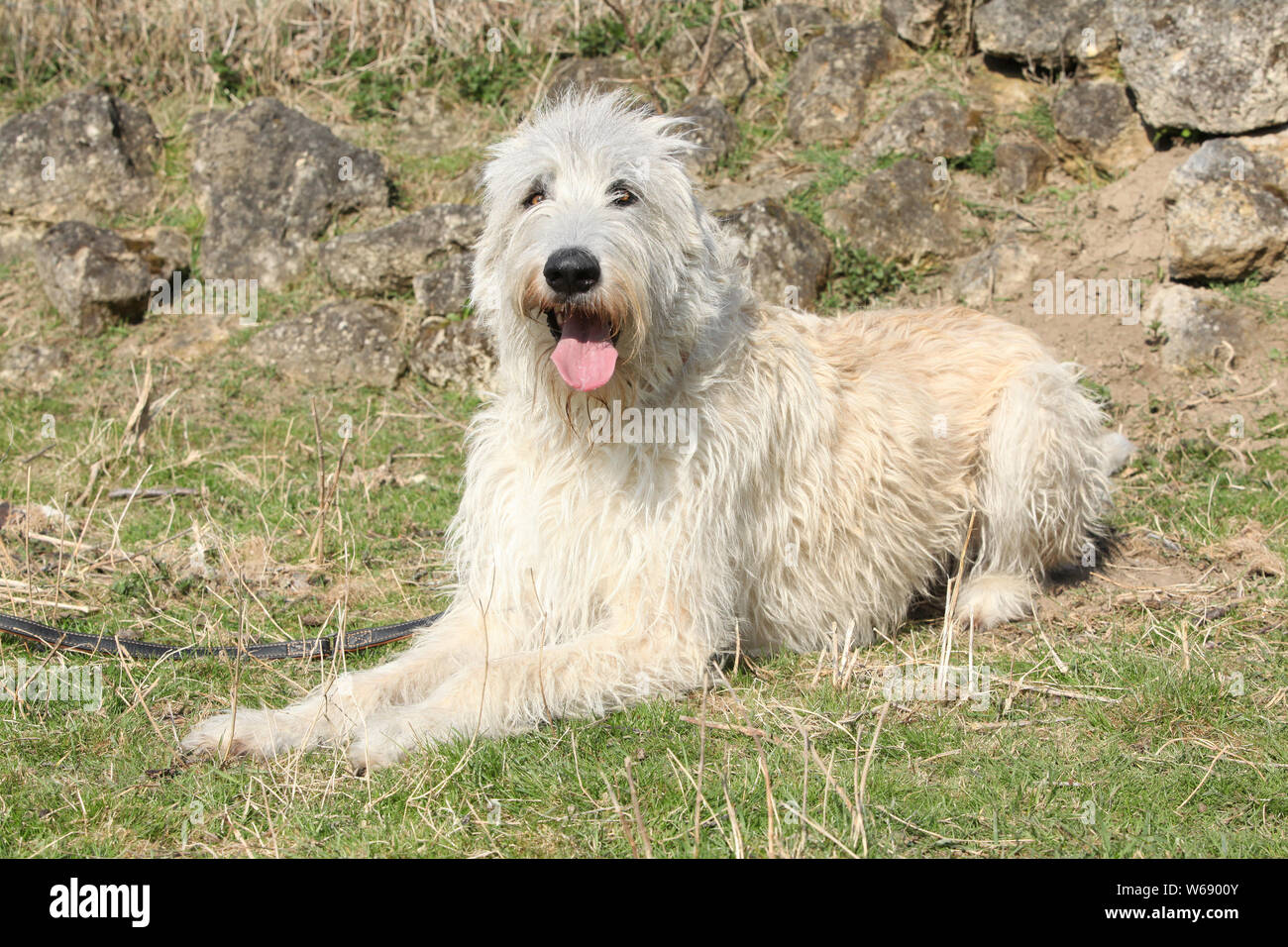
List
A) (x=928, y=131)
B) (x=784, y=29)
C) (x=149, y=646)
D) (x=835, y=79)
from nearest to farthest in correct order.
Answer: (x=149, y=646) → (x=928, y=131) → (x=835, y=79) → (x=784, y=29)

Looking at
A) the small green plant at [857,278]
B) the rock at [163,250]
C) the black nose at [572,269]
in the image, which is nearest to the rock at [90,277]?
the rock at [163,250]

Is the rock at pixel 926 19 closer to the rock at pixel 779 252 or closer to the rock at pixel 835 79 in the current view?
the rock at pixel 835 79

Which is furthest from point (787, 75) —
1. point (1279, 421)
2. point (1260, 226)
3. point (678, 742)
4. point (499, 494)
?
point (678, 742)

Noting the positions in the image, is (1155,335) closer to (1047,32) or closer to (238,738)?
(1047,32)

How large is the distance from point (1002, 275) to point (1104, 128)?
174 centimetres

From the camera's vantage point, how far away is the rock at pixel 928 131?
9.34m

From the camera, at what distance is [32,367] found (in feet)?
28.2

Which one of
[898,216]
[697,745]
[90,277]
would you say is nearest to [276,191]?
[90,277]

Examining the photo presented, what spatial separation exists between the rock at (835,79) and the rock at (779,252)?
1.76 metres

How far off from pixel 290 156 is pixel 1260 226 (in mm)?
7751

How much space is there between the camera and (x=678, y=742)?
3.84 m

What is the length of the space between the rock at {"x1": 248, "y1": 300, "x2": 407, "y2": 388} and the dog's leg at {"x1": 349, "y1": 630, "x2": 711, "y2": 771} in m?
4.86
